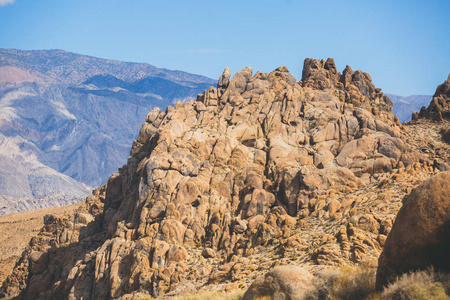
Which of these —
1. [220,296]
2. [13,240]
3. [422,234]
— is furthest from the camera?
[13,240]

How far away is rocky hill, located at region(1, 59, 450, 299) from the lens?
48844mm

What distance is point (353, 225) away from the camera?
147ft

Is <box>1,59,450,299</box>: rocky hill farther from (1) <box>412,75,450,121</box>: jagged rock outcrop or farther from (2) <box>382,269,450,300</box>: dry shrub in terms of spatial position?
(2) <box>382,269,450,300</box>: dry shrub

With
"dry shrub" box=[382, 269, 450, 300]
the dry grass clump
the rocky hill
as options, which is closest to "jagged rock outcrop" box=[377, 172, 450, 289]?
"dry shrub" box=[382, 269, 450, 300]

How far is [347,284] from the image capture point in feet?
89.9

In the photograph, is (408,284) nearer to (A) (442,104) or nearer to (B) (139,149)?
(B) (139,149)

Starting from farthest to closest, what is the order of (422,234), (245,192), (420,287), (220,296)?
(245,192), (220,296), (422,234), (420,287)

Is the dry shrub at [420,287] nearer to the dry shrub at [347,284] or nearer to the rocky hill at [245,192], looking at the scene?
the dry shrub at [347,284]

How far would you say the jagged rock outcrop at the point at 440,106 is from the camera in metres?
87.1

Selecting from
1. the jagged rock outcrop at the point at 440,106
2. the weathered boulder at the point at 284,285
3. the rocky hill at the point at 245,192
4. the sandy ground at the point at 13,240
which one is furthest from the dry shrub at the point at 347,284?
the sandy ground at the point at 13,240

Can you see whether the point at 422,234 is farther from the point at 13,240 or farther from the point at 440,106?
the point at 13,240

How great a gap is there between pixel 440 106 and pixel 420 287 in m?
75.5

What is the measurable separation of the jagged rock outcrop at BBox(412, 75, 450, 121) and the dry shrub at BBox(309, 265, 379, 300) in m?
66.7

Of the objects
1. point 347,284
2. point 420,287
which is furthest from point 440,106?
point 420,287
